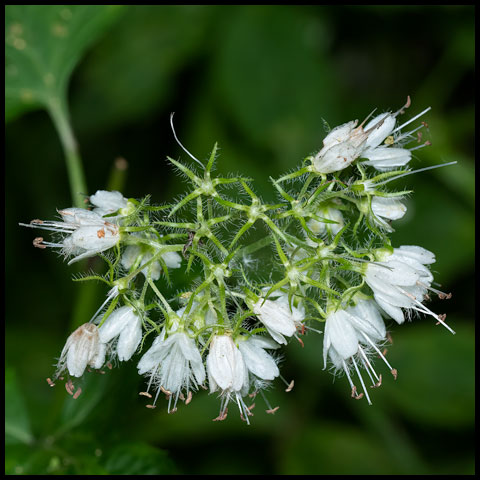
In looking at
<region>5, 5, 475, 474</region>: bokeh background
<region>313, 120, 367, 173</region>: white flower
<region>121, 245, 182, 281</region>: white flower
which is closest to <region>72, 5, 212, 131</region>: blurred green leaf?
<region>5, 5, 475, 474</region>: bokeh background

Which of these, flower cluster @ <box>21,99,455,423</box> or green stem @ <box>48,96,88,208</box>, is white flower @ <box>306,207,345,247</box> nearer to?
flower cluster @ <box>21,99,455,423</box>

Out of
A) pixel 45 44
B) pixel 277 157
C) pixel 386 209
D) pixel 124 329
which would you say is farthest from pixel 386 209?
pixel 45 44

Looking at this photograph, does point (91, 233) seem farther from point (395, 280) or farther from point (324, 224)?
point (395, 280)

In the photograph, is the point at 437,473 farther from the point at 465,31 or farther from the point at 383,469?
the point at 465,31

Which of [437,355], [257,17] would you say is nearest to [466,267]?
[437,355]

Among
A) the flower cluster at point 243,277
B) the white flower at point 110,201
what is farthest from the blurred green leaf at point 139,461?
the white flower at point 110,201

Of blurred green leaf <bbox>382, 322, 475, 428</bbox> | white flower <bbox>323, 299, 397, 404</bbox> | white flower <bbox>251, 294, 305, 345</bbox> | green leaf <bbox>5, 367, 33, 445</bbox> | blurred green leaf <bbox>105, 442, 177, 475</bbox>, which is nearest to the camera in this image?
white flower <bbox>251, 294, 305, 345</bbox>

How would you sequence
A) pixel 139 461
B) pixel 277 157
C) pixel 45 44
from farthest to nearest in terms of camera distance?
pixel 277 157, pixel 45 44, pixel 139 461

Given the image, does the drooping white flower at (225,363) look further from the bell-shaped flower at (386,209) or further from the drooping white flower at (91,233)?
the bell-shaped flower at (386,209)
